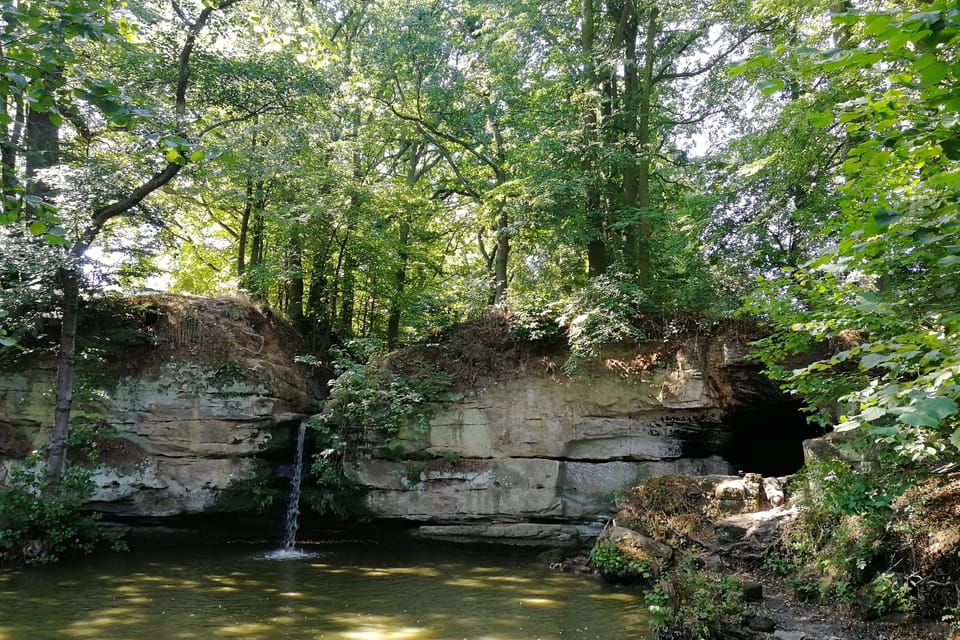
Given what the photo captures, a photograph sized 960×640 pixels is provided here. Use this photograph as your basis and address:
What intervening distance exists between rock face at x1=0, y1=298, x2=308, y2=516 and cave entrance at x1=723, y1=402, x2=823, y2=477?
866cm

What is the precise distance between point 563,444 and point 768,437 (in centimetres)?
448

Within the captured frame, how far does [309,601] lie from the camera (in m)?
7.42

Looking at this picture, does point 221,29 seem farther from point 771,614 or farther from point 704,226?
point 771,614

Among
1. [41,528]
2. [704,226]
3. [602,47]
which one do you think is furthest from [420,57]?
[41,528]

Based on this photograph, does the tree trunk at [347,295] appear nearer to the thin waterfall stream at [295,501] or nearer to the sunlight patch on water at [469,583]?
A: the thin waterfall stream at [295,501]

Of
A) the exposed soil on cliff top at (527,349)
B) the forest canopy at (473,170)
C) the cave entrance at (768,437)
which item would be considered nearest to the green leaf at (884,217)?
the forest canopy at (473,170)

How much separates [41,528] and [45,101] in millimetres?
8999

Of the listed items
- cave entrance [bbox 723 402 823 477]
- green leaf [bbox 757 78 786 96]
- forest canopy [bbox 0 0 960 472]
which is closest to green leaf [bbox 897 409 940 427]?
green leaf [bbox 757 78 786 96]

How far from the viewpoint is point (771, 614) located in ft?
21.0

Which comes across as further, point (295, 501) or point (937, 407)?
point (295, 501)

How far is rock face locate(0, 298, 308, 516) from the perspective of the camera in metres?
10.8

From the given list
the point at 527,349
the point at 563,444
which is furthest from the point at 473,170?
the point at 563,444

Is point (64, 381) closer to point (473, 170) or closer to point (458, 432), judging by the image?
point (458, 432)

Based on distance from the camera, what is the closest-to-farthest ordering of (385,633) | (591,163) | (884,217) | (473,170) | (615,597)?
(884,217)
(385,633)
(615,597)
(591,163)
(473,170)
